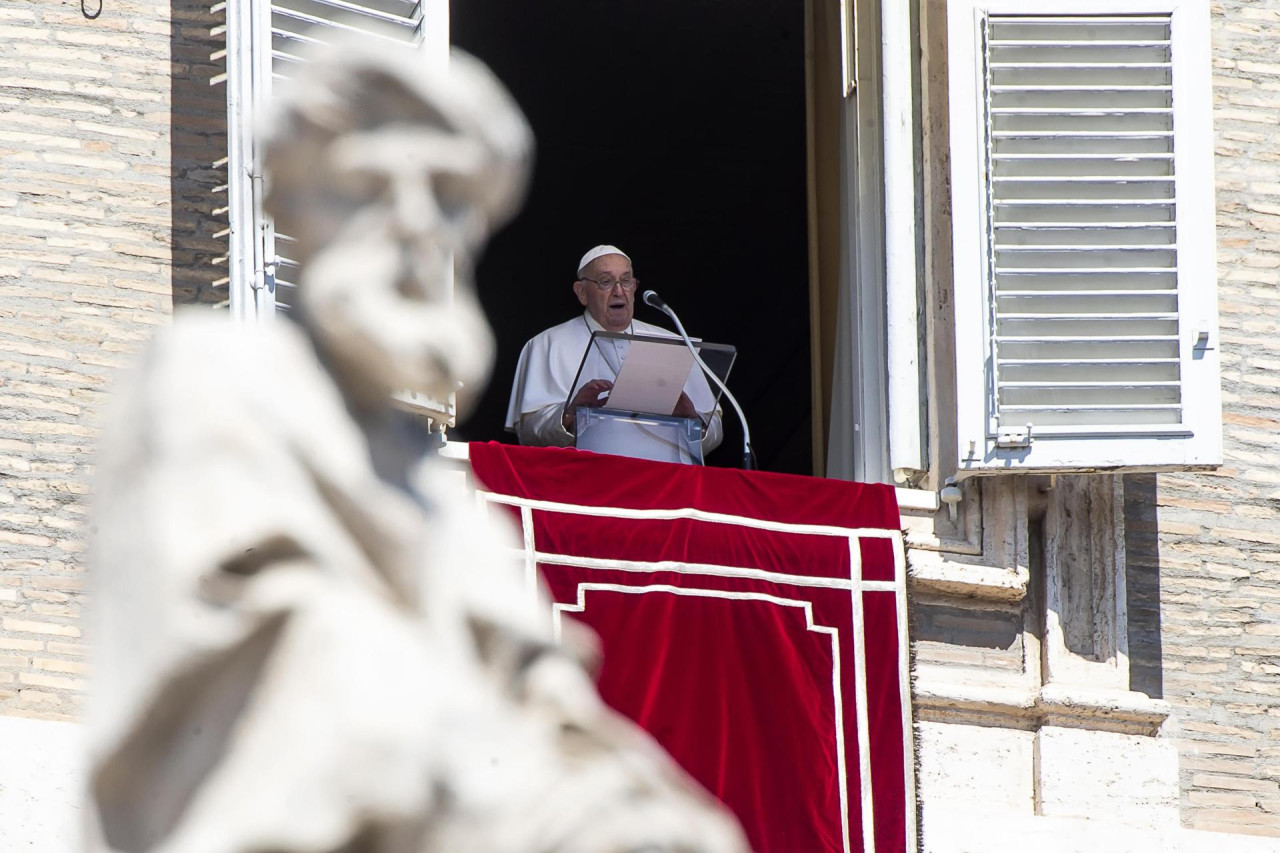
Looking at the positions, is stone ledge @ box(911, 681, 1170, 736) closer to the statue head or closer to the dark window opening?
the statue head

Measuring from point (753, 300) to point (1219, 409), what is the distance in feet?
24.4

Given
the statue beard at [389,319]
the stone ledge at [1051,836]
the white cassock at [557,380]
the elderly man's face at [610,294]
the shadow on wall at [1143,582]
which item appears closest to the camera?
the statue beard at [389,319]

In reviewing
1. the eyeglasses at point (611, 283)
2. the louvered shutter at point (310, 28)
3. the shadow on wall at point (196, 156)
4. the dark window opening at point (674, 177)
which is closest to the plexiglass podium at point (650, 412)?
the louvered shutter at point (310, 28)

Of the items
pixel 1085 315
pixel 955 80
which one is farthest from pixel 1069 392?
pixel 955 80

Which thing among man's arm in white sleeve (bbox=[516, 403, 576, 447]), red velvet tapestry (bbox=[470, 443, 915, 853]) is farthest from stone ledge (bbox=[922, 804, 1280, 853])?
man's arm in white sleeve (bbox=[516, 403, 576, 447])

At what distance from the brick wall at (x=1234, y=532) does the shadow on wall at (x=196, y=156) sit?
2.75 m

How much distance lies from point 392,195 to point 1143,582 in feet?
19.4

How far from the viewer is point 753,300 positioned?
15438 mm

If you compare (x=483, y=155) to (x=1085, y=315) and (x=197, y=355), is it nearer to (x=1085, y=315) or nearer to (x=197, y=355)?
(x=197, y=355)

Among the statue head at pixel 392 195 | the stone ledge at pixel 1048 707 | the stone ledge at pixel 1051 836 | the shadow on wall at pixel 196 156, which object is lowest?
the stone ledge at pixel 1051 836

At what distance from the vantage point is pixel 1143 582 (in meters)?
8.42

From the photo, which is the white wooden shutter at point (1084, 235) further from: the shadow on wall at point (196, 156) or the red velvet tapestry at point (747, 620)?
the shadow on wall at point (196, 156)

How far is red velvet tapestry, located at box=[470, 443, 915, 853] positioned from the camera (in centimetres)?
748

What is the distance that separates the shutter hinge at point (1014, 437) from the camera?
799cm
